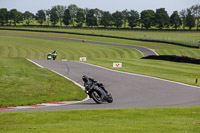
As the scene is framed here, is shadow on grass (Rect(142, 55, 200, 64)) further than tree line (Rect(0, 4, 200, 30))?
No

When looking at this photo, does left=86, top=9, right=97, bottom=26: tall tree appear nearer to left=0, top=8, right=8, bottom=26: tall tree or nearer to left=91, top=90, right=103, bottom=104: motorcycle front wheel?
left=0, top=8, right=8, bottom=26: tall tree

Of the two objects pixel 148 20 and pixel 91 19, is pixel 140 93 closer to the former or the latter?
pixel 148 20

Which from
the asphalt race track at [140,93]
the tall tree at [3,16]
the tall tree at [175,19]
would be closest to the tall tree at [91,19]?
the tall tree at [175,19]

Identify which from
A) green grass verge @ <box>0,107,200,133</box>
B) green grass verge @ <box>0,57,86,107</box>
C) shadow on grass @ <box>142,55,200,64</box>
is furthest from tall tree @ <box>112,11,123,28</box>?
green grass verge @ <box>0,107,200,133</box>

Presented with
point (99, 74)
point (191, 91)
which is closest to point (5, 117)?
point (191, 91)

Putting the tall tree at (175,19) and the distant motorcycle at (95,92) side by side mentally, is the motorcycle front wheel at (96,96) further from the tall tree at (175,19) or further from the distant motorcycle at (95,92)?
the tall tree at (175,19)

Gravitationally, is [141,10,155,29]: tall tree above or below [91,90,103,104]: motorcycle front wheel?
above

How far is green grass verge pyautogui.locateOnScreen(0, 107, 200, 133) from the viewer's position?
820 cm

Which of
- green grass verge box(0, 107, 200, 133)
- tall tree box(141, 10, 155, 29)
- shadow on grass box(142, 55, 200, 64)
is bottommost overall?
shadow on grass box(142, 55, 200, 64)

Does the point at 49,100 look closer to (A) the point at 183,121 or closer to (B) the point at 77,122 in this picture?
(B) the point at 77,122

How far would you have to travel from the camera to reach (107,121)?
951 cm

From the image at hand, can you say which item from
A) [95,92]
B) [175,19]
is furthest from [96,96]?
[175,19]

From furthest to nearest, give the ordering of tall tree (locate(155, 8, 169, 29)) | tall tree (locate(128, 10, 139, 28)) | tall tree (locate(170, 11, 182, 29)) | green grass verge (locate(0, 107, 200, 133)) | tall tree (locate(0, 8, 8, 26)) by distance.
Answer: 1. tall tree (locate(0, 8, 8, 26))
2. tall tree (locate(128, 10, 139, 28))
3. tall tree (locate(170, 11, 182, 29))
4. tall tree (locate(155, 8, 169, 29))
5. green grass verge (locate(0, 107, 200, 133))

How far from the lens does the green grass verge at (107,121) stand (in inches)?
Answer: 323
